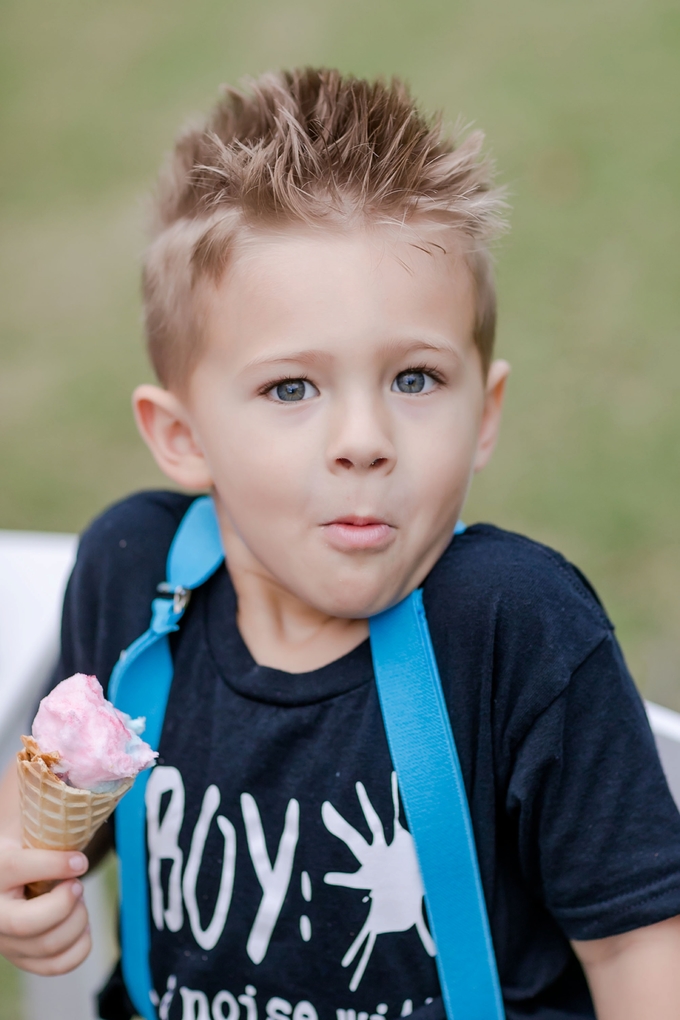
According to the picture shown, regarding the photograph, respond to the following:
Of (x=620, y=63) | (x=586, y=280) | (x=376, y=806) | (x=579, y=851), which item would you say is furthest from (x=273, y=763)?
(x=620, y=63)

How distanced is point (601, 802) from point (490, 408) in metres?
0.48

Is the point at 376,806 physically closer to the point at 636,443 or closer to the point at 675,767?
the point at 675,767

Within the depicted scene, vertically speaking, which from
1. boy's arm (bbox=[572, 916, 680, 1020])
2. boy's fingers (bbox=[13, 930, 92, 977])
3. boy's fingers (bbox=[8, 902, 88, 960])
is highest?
boy's fingers (bbox=[8, 902, 88, 960])

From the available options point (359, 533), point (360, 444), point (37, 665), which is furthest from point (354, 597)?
point (37, 665)

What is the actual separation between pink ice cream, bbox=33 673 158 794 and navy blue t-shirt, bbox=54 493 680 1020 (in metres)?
0.26

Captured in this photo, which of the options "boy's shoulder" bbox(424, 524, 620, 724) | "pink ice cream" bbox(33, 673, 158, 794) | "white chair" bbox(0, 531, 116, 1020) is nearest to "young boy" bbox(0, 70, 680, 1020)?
"boy's shoulder" bbox(424, 524, 620, 724)

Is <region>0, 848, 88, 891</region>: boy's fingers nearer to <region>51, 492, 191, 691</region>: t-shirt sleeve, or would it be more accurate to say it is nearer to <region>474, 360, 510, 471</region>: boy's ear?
<region>51, 492, 191, 691</region>: t-shirt sleeve

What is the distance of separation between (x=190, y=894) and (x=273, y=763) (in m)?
0.21

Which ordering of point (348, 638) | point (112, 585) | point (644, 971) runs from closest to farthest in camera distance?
point (644, 971)
point (348, 638)
point (112, 585)

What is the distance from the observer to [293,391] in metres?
1.21

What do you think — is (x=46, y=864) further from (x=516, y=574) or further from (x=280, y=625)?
(x=516, y=574)

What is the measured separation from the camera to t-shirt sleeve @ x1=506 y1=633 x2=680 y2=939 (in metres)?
1.17

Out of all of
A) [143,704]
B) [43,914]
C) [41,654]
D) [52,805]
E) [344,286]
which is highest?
[344,286]

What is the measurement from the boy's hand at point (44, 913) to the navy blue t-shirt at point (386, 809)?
0.18 meters
